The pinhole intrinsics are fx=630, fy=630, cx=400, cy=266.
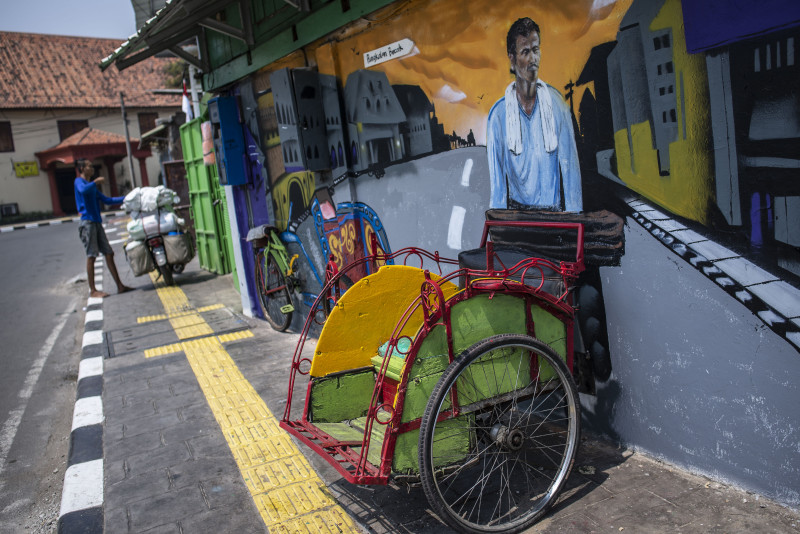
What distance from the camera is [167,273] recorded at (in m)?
11.4

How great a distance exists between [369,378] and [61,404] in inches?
155

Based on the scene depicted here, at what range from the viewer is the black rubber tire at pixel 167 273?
11.3 m

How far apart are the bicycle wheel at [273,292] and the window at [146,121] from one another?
35.1 m

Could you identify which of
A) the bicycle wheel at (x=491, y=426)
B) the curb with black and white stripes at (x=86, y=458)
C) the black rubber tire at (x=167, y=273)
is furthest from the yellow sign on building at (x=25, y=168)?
the bicycle wheel at (x=491, y=426)

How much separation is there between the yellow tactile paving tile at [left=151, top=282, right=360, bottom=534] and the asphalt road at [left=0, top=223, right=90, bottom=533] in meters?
1.20

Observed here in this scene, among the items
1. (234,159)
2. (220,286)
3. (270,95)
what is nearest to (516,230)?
(270,95)

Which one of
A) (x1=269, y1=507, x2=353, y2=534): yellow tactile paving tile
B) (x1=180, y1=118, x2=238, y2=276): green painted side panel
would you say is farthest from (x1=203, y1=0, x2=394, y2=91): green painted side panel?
(x1=269, y1=507, x2=353, y2=534): yellow tactile paving tile

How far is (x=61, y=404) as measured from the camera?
6066 millimetres

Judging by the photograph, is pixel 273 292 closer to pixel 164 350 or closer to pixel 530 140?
pixel 164 350

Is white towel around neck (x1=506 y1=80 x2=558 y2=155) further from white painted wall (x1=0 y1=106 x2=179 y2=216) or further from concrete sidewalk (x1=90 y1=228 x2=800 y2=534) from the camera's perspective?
white painted wall (x1=0 y1=106 x2=179 y2=216)

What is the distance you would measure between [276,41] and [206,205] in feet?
19.0

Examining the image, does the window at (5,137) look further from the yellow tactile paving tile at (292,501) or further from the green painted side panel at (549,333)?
the green painted side panel at (549,333)

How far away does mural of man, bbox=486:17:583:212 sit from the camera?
146 inches

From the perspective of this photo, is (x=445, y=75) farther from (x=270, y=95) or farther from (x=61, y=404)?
(x=61, y=404)
